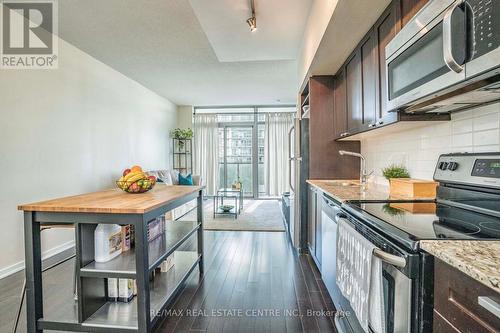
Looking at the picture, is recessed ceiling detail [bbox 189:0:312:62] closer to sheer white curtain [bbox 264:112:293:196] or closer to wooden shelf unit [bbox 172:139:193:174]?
sheer white curtain [bbox 264:112:293:196]

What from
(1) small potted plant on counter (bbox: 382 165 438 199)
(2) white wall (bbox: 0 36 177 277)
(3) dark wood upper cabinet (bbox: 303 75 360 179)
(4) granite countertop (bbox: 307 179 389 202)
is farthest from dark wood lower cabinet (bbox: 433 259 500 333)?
(2) white wall (bbox: 0 36 177 277)

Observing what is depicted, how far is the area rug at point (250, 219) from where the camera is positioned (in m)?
4.50

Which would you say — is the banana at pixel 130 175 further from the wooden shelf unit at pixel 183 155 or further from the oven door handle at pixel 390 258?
the wooden shelf unit at pixel 183 155

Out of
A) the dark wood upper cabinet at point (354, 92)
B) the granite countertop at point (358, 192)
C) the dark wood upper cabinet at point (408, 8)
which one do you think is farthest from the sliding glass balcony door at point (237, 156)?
the dark wood upper cabinet at point (408, 8)

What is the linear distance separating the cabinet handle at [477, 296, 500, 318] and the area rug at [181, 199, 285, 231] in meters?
3.90

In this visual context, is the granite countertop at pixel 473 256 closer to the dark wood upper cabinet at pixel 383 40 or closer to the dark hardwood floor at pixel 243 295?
the dark wood upper cabinet at pixel 383 40

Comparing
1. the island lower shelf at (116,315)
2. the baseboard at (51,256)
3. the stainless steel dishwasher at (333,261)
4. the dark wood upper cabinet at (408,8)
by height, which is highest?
the dark wood upper cabinet at (408,8)

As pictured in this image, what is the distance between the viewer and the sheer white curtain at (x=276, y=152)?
7438 mm

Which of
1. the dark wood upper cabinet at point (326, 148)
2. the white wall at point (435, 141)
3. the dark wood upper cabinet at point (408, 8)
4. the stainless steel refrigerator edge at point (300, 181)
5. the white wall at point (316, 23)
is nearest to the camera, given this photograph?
the white wall at point (435, 141)

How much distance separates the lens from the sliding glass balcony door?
303 inches

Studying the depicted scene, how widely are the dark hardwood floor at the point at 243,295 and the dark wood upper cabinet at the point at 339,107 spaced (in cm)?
157

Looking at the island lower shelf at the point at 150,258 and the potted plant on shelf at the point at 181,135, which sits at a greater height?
the potted plant on shelf at the point at 181,135

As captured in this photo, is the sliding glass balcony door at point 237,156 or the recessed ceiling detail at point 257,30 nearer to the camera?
the recessed ceiling detail at point 257,30

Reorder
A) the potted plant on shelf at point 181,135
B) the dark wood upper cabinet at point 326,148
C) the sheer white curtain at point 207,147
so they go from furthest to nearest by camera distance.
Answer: the sheer white curtain at point 207,147 → the potted plant on shelf at point 181,135 → the dark wood upper cabinet at point 326,148
